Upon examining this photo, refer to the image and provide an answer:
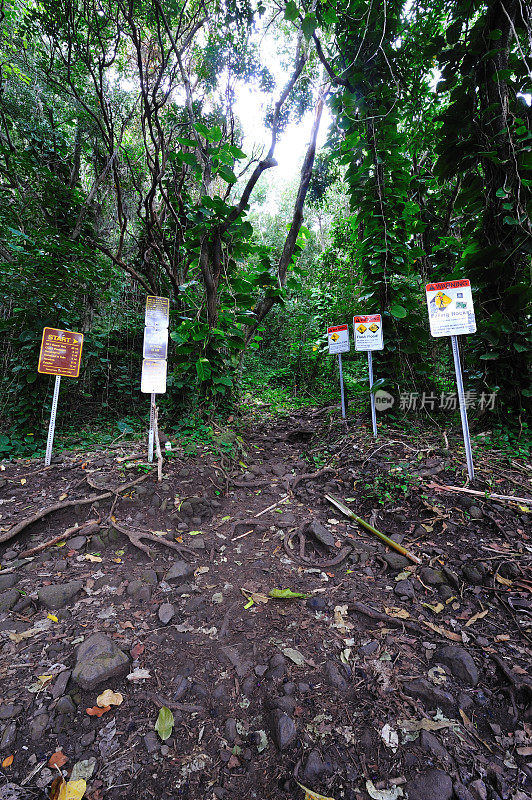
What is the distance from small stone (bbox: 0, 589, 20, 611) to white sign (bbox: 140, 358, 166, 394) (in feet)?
7.77

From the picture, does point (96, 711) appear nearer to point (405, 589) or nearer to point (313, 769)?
point (313, 769)

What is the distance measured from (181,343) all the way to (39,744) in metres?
4.44

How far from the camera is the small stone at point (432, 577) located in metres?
2.83

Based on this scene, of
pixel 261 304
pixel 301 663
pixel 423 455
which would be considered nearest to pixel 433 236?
pixel 261 304

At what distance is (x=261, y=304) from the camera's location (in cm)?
674

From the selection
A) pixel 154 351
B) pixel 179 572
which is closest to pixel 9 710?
pixel 179 572

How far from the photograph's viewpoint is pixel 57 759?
1663 millimetres

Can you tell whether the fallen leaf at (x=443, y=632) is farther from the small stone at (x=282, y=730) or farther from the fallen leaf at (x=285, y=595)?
the small stone at (x=282, y=730)

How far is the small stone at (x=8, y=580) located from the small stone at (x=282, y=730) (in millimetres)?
2139

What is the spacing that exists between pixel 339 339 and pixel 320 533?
4.16 meters

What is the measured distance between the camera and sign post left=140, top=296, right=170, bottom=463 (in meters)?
4.42

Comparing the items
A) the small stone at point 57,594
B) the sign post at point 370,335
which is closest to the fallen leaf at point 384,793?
the small stone at point 57,594

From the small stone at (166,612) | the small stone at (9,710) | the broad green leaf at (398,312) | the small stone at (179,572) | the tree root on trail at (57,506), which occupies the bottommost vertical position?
the small stone at (9,710)

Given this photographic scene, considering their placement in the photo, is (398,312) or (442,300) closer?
(442,300)
